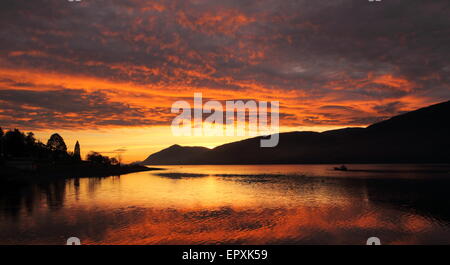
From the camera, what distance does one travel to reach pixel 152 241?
27812mm

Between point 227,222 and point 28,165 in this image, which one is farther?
point 28,165

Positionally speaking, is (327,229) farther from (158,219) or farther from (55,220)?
(55,220)

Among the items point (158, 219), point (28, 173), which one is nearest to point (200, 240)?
point (158, 219)

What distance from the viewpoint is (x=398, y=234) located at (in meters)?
30.2

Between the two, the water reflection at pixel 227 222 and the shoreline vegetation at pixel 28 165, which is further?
the shoreline vegetation at pixel 28 165

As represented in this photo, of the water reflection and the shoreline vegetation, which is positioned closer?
the water reflection

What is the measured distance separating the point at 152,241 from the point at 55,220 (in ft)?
57.6

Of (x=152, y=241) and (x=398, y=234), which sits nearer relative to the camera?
(x=152, y=241)

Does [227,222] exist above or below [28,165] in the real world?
below
